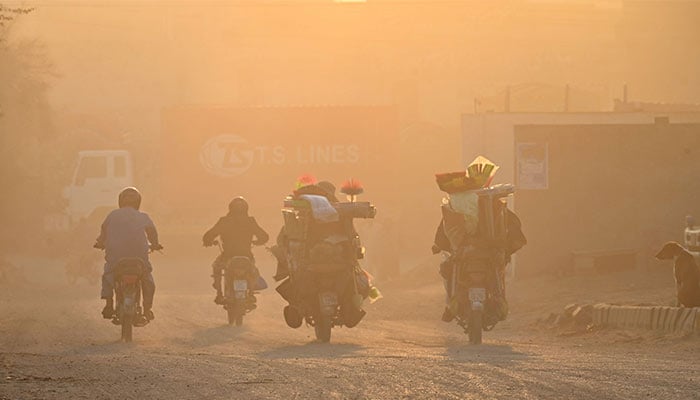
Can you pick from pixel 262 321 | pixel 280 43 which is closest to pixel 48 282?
pixel 262 321

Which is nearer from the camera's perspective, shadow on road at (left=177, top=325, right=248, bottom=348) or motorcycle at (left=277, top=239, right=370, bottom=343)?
motorcycle at (left=277, top=239, right=370, bottom=343)

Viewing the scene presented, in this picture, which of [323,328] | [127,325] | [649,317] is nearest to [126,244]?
[127,325]

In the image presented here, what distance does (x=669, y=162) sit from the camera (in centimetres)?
2688

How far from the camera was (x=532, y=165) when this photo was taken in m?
26.5

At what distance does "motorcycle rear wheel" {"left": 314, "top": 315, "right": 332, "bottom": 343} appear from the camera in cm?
1456

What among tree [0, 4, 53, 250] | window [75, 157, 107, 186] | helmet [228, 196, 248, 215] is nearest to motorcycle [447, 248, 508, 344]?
helmet [228, 196, 248, 215]

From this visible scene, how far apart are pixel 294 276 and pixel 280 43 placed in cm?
5462

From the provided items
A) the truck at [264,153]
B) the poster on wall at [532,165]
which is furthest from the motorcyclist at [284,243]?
the truck at [264,153]

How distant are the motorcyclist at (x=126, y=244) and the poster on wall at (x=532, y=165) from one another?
12230 millimetres

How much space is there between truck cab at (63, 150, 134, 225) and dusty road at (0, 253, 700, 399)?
16212 mm

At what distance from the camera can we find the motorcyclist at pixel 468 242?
46.4ft

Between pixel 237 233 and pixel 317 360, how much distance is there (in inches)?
233

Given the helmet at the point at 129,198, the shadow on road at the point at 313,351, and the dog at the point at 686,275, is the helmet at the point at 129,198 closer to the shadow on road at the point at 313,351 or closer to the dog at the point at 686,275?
the shadow on road at the point at 313,351

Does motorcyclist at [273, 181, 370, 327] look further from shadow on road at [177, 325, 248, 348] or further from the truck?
the truck
